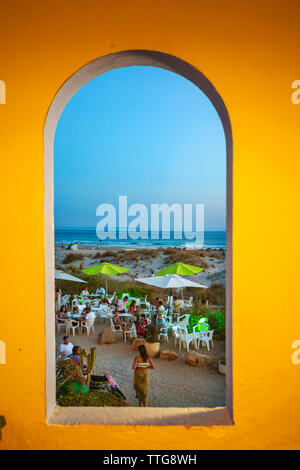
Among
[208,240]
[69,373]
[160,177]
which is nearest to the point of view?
[69,373]

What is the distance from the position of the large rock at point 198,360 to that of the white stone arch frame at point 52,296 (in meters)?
6.16

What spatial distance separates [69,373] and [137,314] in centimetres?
569

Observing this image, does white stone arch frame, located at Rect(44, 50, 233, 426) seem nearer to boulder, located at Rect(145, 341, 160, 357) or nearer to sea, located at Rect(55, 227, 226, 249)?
boulder, located at Rect(145, 341, 160, 357)

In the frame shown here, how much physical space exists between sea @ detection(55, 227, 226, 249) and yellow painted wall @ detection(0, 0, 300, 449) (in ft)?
124

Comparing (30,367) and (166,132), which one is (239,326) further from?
(166,132)

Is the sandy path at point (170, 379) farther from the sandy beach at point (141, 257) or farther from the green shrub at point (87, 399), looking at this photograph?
the sandy beach at point (141, 257)

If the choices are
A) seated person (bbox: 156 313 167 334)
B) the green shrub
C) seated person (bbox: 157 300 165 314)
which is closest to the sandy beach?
seated person (bbox: 157 300 165 314)

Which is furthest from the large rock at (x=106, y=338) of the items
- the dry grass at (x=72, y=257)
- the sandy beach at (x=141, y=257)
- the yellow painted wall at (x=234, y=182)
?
the dry grass at (x=72, y=257)

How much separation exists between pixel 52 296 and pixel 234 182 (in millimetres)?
1665

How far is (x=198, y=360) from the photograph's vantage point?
8.24 m

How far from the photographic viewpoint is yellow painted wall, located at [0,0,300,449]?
2.28m

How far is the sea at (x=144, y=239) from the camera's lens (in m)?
41.8

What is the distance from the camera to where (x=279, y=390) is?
7.45 feet
